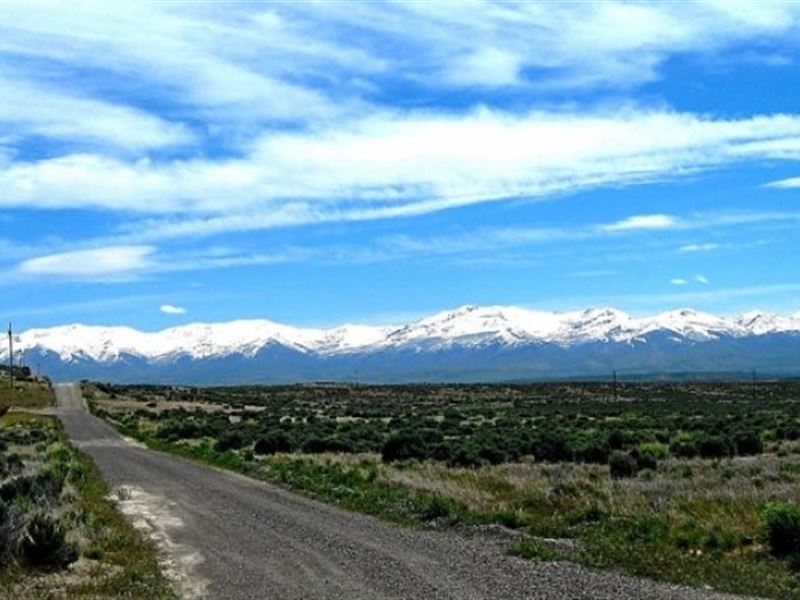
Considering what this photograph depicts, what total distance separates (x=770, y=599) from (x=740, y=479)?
14416 mm

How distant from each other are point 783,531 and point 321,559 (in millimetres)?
7091

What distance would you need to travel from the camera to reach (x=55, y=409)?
91.9 m

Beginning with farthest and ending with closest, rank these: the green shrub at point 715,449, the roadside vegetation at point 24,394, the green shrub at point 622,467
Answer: the roadside vegetation at point 24,394 → the green shrub at point 715,449 → the green shrub at point 622,467

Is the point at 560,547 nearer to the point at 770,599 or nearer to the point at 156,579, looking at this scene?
the point at 770,599

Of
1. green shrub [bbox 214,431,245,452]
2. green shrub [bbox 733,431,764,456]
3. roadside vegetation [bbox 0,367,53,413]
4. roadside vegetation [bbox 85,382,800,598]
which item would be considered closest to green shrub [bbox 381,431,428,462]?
roadside vegetation [bbox 85,382,800,598]

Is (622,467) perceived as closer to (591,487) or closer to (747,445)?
(591,487)

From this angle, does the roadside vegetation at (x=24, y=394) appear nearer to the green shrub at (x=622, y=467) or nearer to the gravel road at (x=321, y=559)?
the green shrub at (x=622, y=467)

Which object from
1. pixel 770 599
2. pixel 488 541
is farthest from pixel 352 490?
pixel 770 599

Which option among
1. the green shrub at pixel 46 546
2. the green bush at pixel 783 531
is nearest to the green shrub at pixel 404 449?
the green bush at pixel 783 531

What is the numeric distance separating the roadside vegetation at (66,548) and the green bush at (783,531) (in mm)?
9044

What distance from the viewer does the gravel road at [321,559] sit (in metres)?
12.9

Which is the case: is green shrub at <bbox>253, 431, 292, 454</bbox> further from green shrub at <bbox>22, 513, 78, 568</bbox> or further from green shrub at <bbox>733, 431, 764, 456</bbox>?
green shrub at <bbox>22, 513, 78, 568</bbox>

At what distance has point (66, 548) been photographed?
14719 mm

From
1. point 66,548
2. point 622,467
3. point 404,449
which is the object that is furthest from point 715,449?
point 66,548
